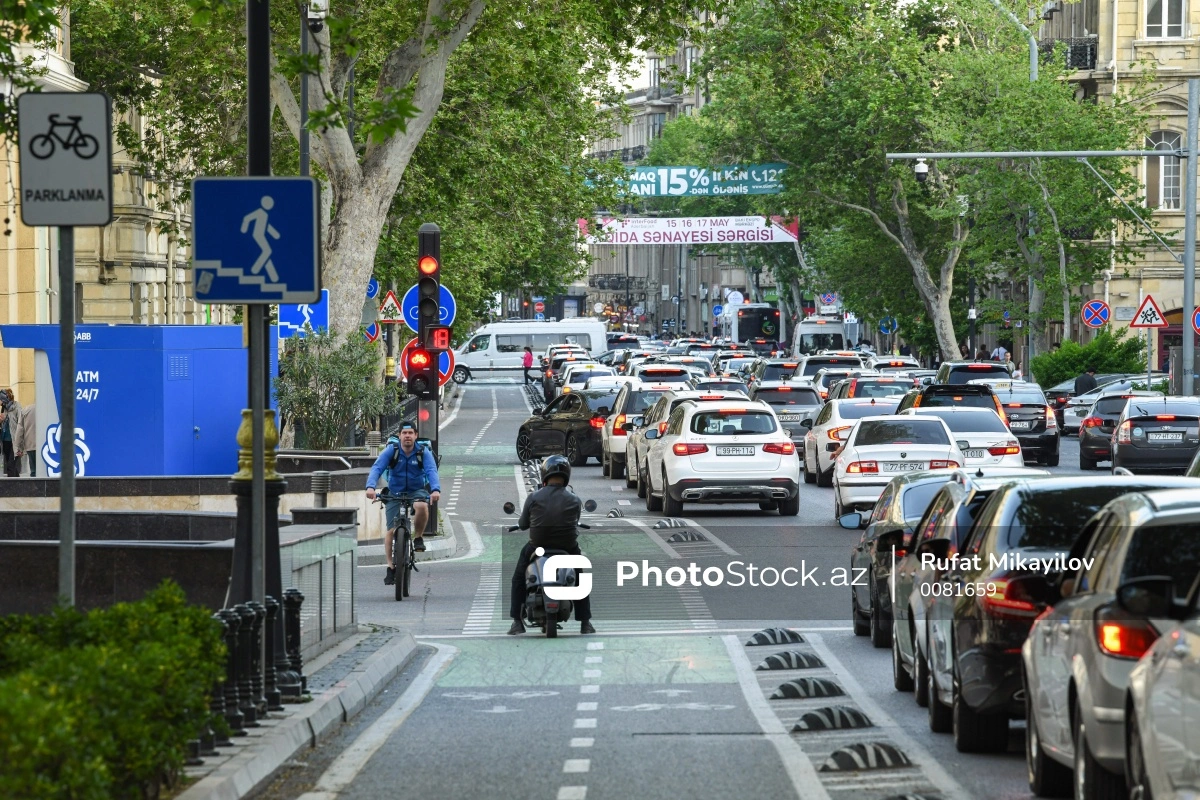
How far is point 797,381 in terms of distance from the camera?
150 feet

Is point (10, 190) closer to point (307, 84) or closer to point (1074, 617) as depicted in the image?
point (307, 84)

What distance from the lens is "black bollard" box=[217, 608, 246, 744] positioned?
35.4 ft

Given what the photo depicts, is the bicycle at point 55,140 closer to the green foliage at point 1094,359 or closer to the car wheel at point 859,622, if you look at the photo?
the car wheel at point 859,622

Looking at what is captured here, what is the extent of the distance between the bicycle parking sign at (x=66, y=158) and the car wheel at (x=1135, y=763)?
4.55 metres

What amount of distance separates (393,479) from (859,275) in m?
59.6

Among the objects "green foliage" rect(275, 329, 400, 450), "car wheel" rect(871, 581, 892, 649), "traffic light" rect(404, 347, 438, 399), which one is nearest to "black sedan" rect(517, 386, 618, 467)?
"green foliage" rect(275, 329, 400, 450)

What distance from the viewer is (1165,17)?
A: 7031cm

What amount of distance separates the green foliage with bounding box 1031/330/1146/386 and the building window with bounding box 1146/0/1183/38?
45.7ft

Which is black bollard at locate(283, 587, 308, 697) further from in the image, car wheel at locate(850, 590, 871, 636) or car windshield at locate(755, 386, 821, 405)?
car windshield at locate(755, 386, 821, 405)

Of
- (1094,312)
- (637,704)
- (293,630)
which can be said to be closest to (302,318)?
(637,704)

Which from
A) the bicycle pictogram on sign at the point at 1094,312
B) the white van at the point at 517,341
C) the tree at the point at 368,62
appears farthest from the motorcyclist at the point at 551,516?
the white van at the point at 517,341

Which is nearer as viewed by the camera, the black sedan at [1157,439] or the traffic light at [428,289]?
the traffic light at [428,289]

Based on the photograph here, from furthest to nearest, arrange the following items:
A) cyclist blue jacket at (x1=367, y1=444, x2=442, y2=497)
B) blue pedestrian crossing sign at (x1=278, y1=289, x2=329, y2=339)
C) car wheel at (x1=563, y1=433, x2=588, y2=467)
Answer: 1. car wheel at (x1=563, y1=433, x2=588, y2=467)
2. blue pedestrian crossing sign at (x1=278, y1=289, x2=329, y2=339)
3. cyclist blue jacket at (x1=367, y1=444, x2=442, y2=497)

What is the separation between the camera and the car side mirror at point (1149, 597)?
7.48 metres
